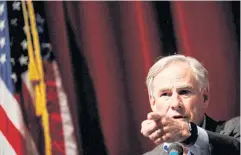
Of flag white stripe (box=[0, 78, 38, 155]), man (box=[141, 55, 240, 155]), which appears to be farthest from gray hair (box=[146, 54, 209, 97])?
flag white stripe (box=[0, 78, 38, 155])

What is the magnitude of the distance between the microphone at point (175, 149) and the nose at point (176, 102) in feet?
1.12

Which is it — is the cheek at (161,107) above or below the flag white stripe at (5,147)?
above

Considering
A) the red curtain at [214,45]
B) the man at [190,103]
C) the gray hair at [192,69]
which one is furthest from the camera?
the red curtain at [214,45]

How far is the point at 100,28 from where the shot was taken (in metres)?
2.16

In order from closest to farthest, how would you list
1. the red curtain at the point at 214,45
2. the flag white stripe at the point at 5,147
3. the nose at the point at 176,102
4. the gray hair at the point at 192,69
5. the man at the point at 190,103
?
1. the man at the point at 190,103
2. the nose at the point at 176,102
3. the gray hair at the point at 192,69
4. the flag white stripe at the point at 5,147
5. the red curtain at the point at 214,45

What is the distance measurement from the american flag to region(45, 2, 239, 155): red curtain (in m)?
0.06

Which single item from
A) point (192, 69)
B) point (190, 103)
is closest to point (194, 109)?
point (190, 103)

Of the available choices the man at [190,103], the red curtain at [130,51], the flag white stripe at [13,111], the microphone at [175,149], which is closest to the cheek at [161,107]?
the man at [190,103]

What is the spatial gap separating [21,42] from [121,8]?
0.51 meters

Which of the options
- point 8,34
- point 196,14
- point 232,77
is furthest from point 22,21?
point 232,77

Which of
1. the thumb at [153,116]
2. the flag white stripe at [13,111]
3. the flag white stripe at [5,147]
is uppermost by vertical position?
the thumb at [153,116]

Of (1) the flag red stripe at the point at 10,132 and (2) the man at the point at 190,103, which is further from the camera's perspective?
(1) the flag red stripe at the point at 10,132

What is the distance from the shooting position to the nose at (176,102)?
143 centimetres

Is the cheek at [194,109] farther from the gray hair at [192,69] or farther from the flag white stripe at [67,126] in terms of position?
the flag white stripe at [67,126]
